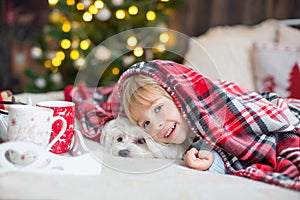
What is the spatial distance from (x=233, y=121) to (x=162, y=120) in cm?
19

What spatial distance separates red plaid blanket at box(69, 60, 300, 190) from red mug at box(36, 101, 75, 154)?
163 mm

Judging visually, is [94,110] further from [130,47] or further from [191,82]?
[191,82]

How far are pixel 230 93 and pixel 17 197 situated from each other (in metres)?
0.69

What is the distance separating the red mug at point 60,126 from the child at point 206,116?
0.15 meters

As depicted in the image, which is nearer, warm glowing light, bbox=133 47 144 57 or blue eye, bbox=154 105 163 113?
blue eye, bbox=154 105 163 113

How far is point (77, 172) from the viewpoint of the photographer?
0.94 metres

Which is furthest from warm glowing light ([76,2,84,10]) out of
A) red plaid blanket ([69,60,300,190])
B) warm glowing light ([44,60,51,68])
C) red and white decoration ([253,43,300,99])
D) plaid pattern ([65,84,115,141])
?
red plaid blanket ([69,60,300,190])

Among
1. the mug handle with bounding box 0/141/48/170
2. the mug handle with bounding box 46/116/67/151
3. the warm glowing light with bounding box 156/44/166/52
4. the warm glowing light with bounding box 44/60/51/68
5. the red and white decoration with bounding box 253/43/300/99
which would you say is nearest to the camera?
the mug handle with bounding box 0/141/48/170

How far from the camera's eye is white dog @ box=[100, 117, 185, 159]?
3.74 ft

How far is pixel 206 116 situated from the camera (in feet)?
3.71

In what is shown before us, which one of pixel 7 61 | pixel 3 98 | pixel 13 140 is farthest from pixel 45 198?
pixel 7 61

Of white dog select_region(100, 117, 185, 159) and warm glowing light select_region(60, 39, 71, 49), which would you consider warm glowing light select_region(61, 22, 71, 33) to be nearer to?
warm glowing light select_region(60, 39, 71, 49)

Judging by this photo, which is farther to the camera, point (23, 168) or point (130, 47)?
point (130, 47)

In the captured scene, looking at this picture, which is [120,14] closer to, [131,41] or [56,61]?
[56,61]
